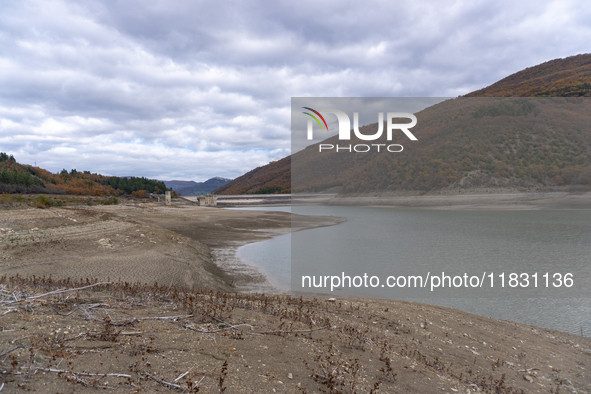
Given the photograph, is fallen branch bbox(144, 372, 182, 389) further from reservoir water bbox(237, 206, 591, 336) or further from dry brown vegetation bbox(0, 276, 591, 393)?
reservoir water bbox(237, 206, 591, 336)

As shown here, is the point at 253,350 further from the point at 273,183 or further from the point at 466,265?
Answer: the point at 273,183

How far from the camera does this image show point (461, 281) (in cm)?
1320

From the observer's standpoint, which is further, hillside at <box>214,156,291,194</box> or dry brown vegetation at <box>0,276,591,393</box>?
hillside at <box>214,156,291,194</box>

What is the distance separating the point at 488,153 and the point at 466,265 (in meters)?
64.5

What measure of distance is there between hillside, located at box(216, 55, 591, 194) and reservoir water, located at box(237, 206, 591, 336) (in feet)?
125

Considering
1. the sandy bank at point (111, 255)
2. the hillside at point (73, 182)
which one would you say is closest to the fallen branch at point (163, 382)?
the sandy bank at point (111, 255)

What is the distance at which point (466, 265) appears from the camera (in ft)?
51.2

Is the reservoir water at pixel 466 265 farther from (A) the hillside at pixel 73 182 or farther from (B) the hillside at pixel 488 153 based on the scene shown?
(A) the hillside at pixel 73 182

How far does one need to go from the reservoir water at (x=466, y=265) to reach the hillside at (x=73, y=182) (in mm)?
46700

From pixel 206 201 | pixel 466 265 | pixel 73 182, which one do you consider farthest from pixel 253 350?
pixel 73 182

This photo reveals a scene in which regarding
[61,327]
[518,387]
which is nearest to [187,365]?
[61,327]

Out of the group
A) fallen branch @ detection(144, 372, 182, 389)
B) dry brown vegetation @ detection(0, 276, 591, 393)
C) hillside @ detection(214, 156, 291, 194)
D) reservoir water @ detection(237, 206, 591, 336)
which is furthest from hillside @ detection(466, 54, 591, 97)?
fallen branch @ detection(144, 372, 182, 389)

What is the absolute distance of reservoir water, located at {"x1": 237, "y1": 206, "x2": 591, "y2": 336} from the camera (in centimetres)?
1036

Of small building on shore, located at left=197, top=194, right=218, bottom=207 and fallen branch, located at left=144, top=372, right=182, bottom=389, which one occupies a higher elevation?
small building on shore, located at left=197, top=194, right=218, bottom=207
